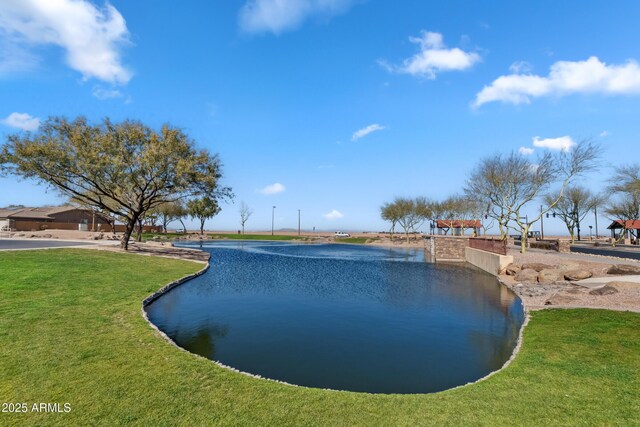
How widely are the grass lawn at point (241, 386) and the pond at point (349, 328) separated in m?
1.51

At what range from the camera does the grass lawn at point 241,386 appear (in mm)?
6348

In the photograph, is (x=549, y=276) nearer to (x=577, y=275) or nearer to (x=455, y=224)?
(x=577, y=275)

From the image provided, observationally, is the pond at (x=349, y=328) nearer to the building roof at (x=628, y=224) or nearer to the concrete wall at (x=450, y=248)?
the concrete wall at (x=450, y=248)

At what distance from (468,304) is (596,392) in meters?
12.6

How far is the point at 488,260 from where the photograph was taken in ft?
115

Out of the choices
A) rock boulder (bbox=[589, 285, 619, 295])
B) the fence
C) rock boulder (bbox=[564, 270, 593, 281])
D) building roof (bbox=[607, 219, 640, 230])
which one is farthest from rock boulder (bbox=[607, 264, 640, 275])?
building roof (bbox=[607, 219, 640, 230])

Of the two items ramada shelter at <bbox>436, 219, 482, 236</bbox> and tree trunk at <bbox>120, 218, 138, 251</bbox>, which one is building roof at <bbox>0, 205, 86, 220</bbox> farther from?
ramada shelter at <bbox>436, 219, 482, 236</bbox>

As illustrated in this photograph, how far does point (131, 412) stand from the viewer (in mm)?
6234

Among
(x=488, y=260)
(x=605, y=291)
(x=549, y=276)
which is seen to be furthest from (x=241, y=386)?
(x=488, y=260)

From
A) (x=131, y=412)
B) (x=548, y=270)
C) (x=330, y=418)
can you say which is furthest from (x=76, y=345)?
(x=548, y=270)

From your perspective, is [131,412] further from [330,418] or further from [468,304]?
[468,304]

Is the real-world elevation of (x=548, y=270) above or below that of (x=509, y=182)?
below

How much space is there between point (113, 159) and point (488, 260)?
37.6m

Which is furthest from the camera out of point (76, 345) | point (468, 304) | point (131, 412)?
point (468, 304)
